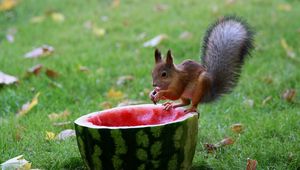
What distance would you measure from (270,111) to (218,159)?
44.5 inches

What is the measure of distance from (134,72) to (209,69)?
2.62 meters

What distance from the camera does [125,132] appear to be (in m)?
2.79

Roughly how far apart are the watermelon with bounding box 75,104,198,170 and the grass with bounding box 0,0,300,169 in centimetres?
48

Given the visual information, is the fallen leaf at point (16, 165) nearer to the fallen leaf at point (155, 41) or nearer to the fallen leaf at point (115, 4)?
the fallen leaf at point (155, 41)

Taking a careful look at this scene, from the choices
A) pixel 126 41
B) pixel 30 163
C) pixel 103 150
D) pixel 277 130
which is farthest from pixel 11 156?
pixel 126 41

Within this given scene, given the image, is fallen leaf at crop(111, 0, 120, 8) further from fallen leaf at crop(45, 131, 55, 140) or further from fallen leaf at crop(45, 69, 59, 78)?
fallen leaf at crop(45, 131, 55, 140)

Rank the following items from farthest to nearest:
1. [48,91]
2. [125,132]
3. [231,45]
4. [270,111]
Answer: [48,91] < [270,111] < [231,45] < [125,132]

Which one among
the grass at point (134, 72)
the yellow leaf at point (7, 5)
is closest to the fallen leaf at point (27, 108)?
the grass at point (134, 72)

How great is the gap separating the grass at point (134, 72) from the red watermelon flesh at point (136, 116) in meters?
0.36

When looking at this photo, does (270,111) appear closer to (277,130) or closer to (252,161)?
(277,130)

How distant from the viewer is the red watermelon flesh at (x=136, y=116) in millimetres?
3252

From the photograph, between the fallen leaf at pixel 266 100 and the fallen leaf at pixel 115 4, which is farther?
the fallen leaf at pixel 115 4

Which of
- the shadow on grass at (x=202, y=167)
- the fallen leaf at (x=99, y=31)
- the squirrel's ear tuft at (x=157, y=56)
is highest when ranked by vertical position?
the squirrel's ear tuft at (x=157, y=56)

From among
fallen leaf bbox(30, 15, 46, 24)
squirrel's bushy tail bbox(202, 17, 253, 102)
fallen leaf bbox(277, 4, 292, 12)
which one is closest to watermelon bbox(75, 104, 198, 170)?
squirrel's bushy tail bbox(202, 17, 253, 102)
